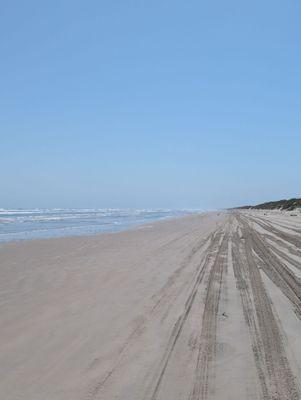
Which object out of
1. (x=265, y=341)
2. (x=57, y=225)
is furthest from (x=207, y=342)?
(x=57, y=225)

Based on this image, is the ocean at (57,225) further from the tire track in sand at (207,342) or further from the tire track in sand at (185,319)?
the tire track in sand at (207,342)

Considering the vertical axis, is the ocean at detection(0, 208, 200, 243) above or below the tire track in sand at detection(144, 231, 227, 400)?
above

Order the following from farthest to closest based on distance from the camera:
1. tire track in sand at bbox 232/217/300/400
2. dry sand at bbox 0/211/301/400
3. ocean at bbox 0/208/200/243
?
ocean at bbox 0/208/200/243
dry sand at bbox 0/211/301/400
tire track in sand at bbox 232/217/300/400

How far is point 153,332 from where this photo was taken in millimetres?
6004

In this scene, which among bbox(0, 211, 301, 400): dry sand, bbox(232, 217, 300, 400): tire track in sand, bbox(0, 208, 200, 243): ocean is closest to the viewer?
bbox(232, 217, 300, 400): tire track in sand

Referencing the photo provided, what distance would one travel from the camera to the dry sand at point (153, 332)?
14.0ft

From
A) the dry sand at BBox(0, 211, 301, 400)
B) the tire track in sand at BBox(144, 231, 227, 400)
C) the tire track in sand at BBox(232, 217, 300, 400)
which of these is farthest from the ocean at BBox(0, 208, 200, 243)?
the tire track in sand at BBox(232, 217, 300, 400)

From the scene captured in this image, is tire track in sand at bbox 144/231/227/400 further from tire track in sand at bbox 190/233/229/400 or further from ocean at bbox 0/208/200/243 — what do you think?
ocean at bbox 0/208/200/243

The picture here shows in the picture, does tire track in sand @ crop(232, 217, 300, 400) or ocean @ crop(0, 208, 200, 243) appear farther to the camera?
ocean @ crop(0, 208, 200, 243)

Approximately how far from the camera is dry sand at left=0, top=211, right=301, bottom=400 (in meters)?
4.27

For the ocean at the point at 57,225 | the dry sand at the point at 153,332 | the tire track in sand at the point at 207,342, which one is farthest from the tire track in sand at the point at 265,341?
the ocean at the point at 57,225

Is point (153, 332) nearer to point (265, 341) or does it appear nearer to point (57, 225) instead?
point (265, 341)

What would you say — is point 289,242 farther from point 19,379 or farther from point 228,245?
point 19,379

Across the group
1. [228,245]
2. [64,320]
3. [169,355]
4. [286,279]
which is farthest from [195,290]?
[228,245]
